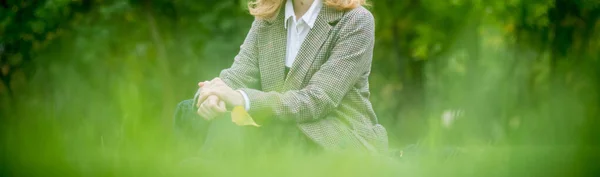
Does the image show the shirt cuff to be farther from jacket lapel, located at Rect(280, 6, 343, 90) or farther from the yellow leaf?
the yellow leaf

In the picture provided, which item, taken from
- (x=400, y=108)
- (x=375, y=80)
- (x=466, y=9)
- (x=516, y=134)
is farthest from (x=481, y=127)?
(x=375, y=80)

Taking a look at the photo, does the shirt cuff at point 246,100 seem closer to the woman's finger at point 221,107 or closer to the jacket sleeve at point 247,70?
the woman's finger at point 221,107

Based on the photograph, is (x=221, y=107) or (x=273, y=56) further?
(x=273, y=56)

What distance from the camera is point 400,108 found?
866 cm

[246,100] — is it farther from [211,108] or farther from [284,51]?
[284,51]

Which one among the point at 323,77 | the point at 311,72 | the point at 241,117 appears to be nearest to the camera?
the point at 241,117

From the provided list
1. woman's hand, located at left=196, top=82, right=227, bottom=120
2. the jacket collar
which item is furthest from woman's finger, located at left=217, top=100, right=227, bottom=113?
the jacket collar

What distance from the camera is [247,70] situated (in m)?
3.33

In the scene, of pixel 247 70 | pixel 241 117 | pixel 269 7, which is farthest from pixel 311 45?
pixel 241 117

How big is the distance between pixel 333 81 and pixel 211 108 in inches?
22.3

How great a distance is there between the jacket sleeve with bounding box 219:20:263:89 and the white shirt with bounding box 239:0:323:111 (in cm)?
17

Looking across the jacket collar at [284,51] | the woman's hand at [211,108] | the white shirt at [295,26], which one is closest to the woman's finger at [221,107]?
the woman's hand at [211,108]

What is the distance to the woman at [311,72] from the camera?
2.78 m

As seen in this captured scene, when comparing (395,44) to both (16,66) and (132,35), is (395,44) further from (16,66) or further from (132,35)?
(16,66)
